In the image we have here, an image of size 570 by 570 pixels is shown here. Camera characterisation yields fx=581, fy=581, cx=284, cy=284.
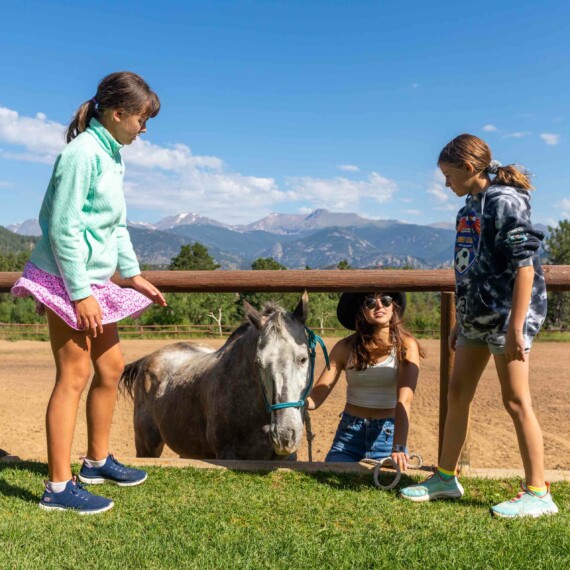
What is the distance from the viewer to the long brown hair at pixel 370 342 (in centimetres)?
361

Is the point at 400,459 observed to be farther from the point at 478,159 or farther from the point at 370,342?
the point at 478,159

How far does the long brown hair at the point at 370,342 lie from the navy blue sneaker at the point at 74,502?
65.8 inches

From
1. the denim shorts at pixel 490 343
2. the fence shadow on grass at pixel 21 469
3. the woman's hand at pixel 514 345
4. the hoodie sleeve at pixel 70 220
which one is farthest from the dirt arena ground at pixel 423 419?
the woman's hand at pixel 514 345

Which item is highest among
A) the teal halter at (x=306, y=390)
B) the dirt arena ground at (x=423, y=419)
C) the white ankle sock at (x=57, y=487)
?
the teal halter at (x=306, y=390)

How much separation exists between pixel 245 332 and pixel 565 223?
55.9m

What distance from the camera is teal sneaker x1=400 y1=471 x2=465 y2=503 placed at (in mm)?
2916

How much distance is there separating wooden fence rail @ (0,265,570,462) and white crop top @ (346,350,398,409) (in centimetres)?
31

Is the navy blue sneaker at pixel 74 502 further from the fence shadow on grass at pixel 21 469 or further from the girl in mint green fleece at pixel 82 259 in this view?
the fence shadow on grass at pixel 21 469

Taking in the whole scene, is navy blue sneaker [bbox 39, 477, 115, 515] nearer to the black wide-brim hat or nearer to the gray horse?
the gray horse

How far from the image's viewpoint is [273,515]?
267cm

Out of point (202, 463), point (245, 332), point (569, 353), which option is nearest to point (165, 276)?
point (245, 332)

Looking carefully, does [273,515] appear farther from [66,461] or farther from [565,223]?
[565,223]

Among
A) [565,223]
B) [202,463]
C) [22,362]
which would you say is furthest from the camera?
[565,223]

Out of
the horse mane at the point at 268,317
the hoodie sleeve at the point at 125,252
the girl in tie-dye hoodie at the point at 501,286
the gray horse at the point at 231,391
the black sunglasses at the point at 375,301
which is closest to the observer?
the girl in tie-dye hoodie at the point at 501,286
